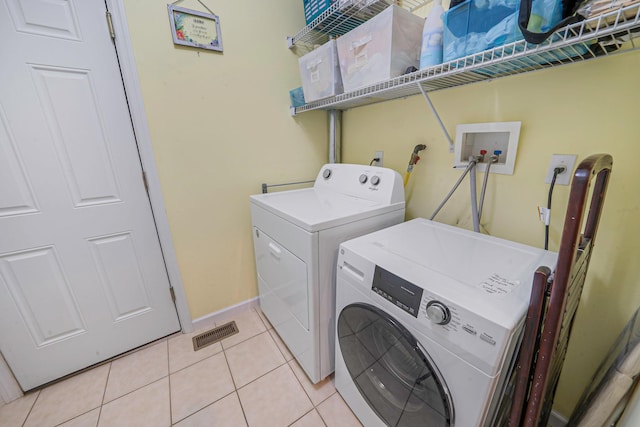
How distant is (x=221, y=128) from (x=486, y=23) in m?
1.38

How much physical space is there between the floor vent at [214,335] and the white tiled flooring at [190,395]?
43mm

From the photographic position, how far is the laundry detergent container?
998 millimetres

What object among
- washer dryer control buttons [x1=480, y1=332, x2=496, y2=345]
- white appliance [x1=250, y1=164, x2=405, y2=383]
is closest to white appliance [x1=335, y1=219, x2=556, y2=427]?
washer dryer control buttons [x1=480, y1=332, x2=496, y2=345]

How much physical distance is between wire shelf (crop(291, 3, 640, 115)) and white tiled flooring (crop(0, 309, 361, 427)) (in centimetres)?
160

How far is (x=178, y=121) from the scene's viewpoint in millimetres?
1401

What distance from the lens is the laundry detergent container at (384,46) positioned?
1.00 m

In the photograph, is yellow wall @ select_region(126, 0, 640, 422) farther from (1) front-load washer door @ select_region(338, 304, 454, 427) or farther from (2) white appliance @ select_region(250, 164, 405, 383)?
(1) front-load washer door @ select_region(338, 304, 454, 427)

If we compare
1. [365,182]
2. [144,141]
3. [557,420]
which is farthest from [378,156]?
→ [557,420]

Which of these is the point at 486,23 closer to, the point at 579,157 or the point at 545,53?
the point at 545,53

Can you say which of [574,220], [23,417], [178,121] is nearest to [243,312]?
[23,417]

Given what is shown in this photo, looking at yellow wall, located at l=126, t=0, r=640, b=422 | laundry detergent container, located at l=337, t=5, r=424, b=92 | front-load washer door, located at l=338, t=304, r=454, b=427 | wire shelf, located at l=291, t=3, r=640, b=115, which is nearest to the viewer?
wire shelf, located at l=291, t=3, r=640, b=115

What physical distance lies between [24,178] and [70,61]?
1.95 ft

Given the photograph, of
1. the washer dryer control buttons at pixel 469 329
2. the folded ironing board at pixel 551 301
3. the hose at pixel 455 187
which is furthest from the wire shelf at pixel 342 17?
the washer dryer control buttons at pixel 469 329

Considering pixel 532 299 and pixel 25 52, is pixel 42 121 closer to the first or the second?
pixel 25 52
